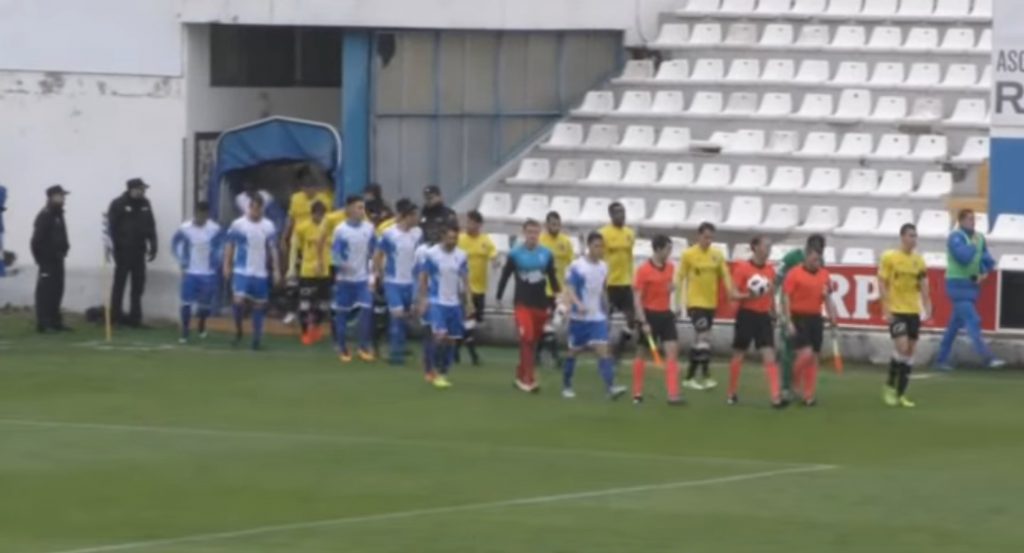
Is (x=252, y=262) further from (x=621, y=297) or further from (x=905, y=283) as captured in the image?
(x=905, y=283)

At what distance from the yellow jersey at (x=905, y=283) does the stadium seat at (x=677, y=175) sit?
333 inches

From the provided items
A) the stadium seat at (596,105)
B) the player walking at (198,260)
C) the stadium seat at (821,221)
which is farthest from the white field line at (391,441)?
the stadium seat at (596,105)

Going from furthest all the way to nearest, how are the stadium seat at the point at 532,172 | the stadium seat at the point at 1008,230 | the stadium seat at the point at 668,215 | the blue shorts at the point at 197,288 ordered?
the stadium seat at the point at 532,172 → the stadium seat at the point at 668,215 → the blue shorts at the point at 197,288 → the stadium seat at the point at 1008,230

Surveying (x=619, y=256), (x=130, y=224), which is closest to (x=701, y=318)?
(x=619, y=256)

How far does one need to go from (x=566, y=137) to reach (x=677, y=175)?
235 centimetres

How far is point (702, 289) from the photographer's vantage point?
28375 millimetres

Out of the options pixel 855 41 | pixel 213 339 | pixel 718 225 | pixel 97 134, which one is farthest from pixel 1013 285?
pixel 97 134

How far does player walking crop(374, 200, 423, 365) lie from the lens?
3002 cm

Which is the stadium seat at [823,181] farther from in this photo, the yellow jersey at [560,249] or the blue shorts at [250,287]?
the blue shorts at [250,287]

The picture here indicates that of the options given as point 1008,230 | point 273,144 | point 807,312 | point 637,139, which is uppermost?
point 637,139

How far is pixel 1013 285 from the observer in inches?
1211

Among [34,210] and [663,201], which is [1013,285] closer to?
[663,201]

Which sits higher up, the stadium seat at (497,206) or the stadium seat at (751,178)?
the stadium seat at (751,178)

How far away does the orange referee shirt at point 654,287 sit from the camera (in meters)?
26.8
